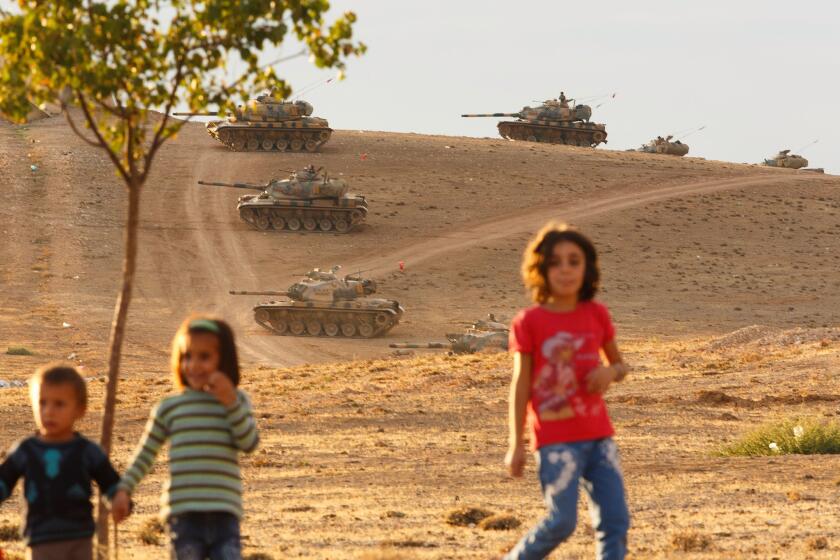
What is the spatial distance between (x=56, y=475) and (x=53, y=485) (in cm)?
5

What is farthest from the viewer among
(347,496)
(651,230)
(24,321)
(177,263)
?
(651,230)

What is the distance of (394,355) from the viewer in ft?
126

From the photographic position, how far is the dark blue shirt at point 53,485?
24.3 feet

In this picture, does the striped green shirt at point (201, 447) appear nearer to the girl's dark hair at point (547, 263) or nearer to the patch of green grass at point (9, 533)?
the girl's dark hair at point (547, 263)

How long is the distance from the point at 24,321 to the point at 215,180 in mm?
25878

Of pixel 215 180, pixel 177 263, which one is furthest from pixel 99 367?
pixel 215 180

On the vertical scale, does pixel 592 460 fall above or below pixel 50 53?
below

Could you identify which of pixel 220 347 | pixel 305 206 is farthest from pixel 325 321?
pixel 220 347

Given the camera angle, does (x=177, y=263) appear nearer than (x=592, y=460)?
No

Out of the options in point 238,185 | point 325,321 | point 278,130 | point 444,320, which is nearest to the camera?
point 325,321

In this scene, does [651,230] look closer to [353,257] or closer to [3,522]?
[353,257]

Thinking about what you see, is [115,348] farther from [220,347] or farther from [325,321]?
[325,321]

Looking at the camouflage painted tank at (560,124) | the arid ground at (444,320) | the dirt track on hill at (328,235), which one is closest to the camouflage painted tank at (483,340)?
the arid ground at (444,320)

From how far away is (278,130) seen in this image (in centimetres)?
7244
